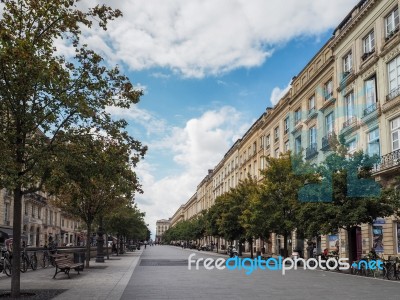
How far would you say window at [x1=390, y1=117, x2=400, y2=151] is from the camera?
2766 centimetres

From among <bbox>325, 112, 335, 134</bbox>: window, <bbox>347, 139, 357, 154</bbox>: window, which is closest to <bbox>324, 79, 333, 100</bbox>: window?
<bbox>325, 112, 335, 134</bbox>: window

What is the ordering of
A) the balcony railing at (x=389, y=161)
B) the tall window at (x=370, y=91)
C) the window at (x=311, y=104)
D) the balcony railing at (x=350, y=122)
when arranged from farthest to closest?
the window at (x=311, y=104) < the balcony railing at (x=350, y=122) < the tall window at (x=370, y=91) < the balcony railing at (x=389, y=161)

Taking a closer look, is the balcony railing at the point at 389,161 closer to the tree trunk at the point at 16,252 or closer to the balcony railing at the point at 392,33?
the balcony railing at the point at 392,33

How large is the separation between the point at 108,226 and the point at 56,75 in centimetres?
3634

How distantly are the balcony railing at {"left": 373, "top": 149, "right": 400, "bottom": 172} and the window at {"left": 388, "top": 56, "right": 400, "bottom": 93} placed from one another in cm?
382

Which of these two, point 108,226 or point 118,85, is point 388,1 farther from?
point 108,226

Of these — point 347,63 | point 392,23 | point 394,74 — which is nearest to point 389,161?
point 394,74

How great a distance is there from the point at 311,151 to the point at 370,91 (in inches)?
410

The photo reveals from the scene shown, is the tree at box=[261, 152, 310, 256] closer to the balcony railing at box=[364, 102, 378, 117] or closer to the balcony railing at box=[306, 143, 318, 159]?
the balcony railing at box=[364, 102, 378, 117]

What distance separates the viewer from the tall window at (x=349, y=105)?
33.6 m

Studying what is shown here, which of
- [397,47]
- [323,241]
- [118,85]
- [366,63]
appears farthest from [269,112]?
[118,85]

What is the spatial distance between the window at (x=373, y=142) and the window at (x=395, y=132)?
167 cm

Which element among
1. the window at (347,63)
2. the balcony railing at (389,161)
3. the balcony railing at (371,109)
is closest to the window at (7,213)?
the window at (347,63)

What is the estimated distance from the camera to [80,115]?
491 inches
